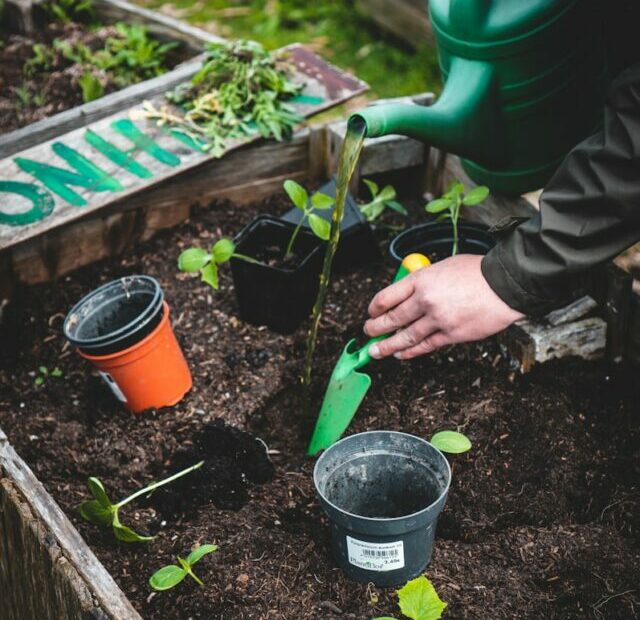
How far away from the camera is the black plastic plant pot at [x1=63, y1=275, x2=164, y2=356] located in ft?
6.57

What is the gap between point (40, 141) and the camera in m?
2.81

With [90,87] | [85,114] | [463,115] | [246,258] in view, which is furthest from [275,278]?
[90,87]

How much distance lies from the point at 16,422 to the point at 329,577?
1.06 metres

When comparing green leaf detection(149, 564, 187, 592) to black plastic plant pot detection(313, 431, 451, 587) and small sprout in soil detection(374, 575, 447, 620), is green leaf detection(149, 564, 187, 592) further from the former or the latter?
small sprout in soil detection(374, 575, 447, 620)

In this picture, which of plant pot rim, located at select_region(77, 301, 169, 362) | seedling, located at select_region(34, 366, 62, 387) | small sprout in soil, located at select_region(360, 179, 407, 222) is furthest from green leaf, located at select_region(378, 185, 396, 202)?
seedling, located at select_region(34, 366, 62, 387)

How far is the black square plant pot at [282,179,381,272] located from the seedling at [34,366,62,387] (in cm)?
85

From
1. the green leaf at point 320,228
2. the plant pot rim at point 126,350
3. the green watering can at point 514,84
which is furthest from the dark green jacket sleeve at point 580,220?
the plant pot rim at point 126,350

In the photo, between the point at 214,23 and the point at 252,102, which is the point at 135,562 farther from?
the point at 214,23

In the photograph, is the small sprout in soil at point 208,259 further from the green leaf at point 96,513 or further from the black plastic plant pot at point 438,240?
the green leaf at point 96,513

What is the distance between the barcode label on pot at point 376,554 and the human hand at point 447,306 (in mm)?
456

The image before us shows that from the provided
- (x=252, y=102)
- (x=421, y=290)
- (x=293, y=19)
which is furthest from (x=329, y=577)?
(x=293, y=19)

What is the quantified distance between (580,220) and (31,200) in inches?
68.6

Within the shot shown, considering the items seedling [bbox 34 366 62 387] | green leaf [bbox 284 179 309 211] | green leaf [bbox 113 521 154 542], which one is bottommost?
seedling [bbox 34 366 62 387]

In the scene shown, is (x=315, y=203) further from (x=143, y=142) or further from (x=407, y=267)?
(x=143, y=142)
